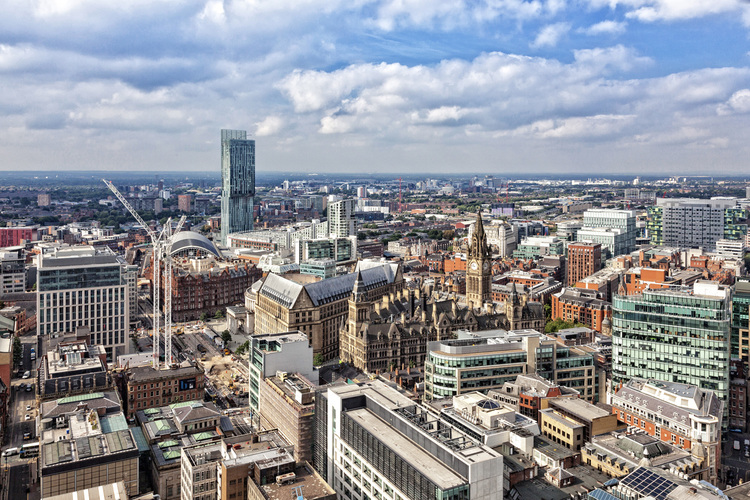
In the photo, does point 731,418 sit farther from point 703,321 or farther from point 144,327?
point 144,327

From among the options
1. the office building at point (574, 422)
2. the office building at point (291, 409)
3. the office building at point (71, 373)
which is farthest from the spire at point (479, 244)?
the office building at point (71, 373)

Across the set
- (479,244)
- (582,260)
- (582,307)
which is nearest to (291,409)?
(479,244)

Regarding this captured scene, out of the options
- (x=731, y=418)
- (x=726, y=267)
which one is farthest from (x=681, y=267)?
(x=731, y=418)

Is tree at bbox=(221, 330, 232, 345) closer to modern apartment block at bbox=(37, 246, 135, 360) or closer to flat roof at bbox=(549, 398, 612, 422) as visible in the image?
modern apartment block at bbox=(37, 246, 135, 360)

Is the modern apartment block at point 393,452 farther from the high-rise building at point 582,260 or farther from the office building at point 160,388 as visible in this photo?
the high-rise building at point 582,260

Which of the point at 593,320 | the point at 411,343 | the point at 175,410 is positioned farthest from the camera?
the point at 593,320

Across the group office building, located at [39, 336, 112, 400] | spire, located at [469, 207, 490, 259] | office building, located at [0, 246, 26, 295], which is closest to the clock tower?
spire, located at [469, 207, 490, 259]
